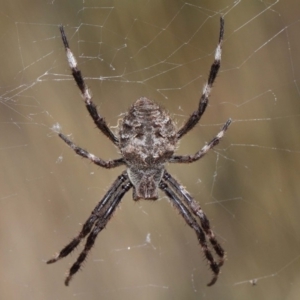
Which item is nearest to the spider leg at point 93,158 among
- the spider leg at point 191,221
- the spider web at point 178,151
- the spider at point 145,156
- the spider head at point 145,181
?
the spider at point 145,156

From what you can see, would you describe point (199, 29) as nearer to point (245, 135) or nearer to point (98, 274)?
point (245, 135)

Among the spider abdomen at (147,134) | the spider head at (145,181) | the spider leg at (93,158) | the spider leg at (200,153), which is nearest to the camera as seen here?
the spider abdomen at (147,134)

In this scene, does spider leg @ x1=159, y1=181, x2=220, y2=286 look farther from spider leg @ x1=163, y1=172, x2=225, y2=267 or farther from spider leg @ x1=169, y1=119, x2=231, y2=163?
spider leg @ x1=169, y1=119, x2=231, y2=163

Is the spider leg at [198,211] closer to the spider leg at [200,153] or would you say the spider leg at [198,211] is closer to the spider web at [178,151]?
the spider leg at [200,153]

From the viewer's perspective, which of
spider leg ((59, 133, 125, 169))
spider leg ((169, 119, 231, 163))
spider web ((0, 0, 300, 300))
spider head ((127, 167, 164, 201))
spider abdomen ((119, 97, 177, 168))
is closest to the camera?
spider abdomen ((119, 97, 177, 168))

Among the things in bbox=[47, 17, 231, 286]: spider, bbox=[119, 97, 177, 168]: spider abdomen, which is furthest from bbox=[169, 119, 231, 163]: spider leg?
bbox=[119, 97, 177, 168]: spider abdomen

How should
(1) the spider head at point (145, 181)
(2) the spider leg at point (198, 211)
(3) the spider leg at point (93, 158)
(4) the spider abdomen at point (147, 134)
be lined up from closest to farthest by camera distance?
(4) the spider abdomen at point (147, 134) → (3) the spider leg at point (93, 158) → (1) the spider head at point (145, 181) → (2) the spider leg at point (198, 211)

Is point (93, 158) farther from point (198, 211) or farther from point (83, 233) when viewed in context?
point (198, 211)

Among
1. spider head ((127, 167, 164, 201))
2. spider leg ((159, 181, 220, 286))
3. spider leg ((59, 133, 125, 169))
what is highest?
spider leg ((59, 133, 125, 169))

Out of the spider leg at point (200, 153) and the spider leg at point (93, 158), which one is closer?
the spider leg at point (93, 158)
